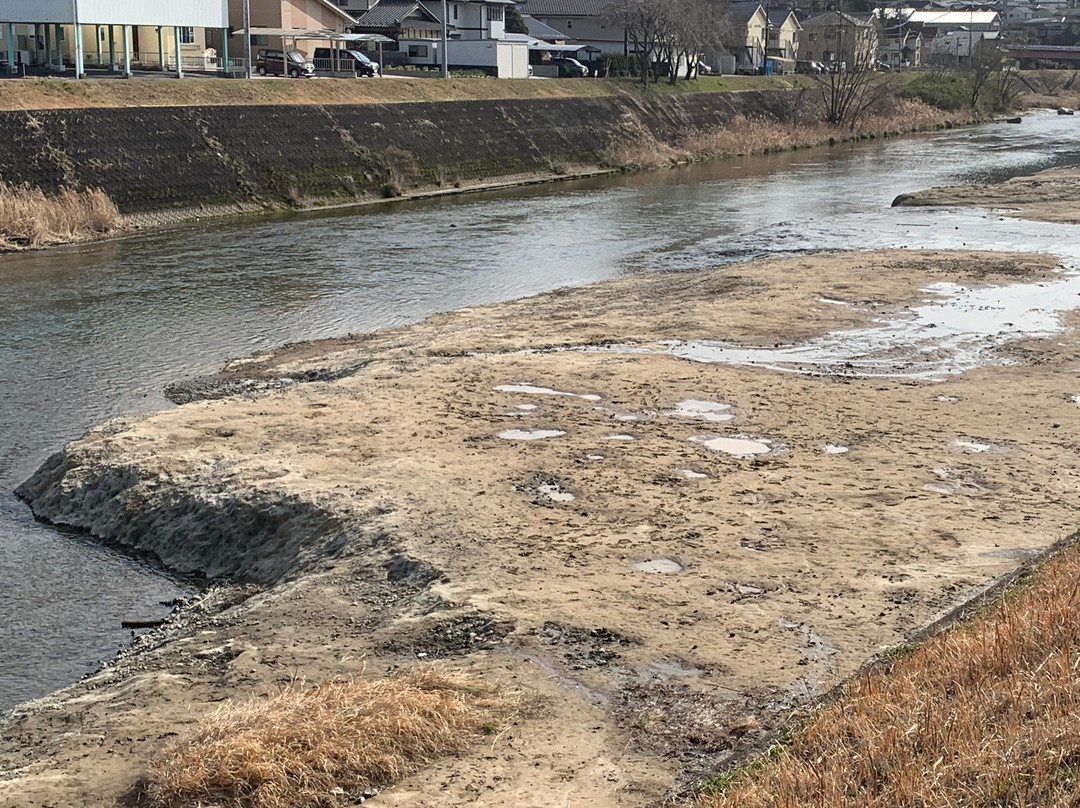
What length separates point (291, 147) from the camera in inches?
1425

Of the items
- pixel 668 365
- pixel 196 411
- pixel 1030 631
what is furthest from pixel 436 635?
pixel 668 365

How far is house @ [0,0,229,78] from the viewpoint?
37188 millimetres

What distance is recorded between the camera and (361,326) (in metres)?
20.2

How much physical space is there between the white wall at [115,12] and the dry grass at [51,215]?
10.2 metres

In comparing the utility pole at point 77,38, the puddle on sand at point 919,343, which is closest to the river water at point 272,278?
the puddle on sand at point 919,343

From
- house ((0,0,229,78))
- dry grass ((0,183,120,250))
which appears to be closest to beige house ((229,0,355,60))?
house ((0,0,229,78))

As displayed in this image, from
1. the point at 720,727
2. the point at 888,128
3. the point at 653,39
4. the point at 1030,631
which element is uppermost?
the point at 653,39

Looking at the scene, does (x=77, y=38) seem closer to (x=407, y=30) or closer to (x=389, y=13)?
(x=407, y=30)

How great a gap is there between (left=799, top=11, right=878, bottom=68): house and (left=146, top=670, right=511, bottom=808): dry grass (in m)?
61.3

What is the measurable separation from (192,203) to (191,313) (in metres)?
11.9

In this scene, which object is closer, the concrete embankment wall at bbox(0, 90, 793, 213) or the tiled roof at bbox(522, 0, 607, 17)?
the concrete embankment wall at bbox(0, 90, 793, 213)

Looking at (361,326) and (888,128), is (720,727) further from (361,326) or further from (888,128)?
(888,128)

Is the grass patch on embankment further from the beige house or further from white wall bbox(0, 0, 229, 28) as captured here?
the beige house

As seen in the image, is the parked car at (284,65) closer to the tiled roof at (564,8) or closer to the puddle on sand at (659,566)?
the tiled roof at (564,8)
